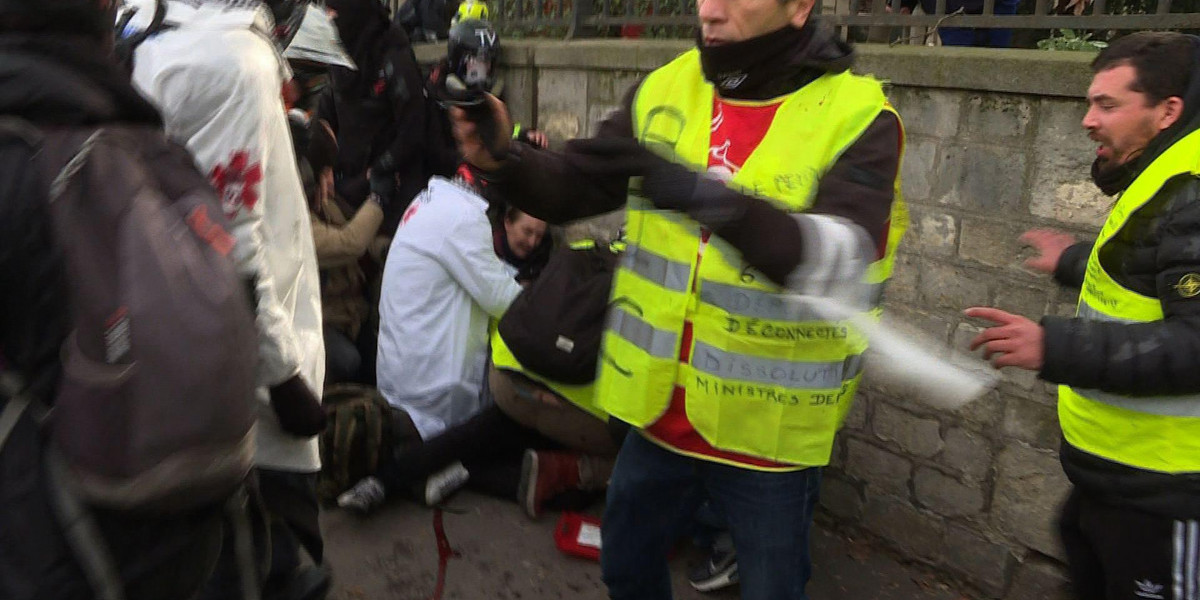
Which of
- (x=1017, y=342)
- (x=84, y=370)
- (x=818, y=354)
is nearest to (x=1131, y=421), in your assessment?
(x=1017, y=342)

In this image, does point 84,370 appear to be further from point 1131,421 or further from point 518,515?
point 518,515

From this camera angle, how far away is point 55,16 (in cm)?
144

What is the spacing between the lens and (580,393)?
12.4ft

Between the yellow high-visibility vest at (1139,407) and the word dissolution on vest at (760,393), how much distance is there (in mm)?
588

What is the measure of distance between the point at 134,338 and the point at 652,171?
0.84m

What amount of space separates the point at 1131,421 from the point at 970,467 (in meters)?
1.18

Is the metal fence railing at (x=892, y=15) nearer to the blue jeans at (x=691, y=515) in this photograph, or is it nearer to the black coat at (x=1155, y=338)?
the black coat at (x=1155, y=338)

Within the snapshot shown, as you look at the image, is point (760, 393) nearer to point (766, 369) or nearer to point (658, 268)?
point (766, 369)

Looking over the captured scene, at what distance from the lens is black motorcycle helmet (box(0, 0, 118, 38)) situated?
4.63 ft

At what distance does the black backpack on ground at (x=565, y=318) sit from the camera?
141 inches

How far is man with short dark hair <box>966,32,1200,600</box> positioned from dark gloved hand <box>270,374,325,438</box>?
4.76 feet

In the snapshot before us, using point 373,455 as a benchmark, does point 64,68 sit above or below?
above

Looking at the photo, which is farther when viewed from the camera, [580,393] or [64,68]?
[580,393]

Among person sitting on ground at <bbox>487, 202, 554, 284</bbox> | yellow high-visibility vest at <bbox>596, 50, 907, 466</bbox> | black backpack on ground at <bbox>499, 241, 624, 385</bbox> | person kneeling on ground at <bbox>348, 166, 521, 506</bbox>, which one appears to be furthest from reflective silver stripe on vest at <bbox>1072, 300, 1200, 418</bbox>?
person sitting on ground at <bbox>487, 202, 554, 284</bbox>
